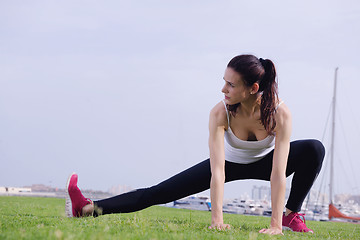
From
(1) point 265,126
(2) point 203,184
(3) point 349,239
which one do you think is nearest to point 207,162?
(2) point 203,184

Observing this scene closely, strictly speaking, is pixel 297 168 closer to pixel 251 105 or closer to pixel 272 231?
pixel 251 105

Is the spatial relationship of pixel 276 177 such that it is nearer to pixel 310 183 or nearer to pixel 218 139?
pixel 218 139

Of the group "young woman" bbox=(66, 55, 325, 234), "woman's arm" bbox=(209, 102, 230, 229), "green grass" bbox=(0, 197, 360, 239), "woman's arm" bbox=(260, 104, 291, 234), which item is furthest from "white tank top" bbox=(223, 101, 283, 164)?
"green grass" bbox=(0, 197, 360, 239)

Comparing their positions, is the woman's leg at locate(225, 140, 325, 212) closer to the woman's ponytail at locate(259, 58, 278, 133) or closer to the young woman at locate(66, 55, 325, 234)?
the young woman at locate(66, 55, 325, 234)

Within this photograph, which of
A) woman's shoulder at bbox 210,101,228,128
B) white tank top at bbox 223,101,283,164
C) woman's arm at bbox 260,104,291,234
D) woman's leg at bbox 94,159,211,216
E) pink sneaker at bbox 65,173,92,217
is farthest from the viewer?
woman's leg at bbox 94,159,211,216

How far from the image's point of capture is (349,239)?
4.51 m

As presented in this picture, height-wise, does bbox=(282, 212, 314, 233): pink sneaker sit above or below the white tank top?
below

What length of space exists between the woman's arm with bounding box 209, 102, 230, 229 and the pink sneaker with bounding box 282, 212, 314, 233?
1241 millimetres

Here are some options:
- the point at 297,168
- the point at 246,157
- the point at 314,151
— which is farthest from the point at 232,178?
the point at 314,151

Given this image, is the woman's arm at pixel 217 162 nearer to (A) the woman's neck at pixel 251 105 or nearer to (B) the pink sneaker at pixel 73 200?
(A) the woman's neck at pixel 251 105

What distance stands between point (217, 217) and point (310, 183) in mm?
1534

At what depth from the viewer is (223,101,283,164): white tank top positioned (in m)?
4.78

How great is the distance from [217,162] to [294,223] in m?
1.42

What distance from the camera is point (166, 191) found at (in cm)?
524
